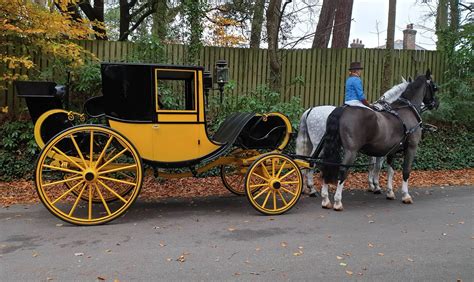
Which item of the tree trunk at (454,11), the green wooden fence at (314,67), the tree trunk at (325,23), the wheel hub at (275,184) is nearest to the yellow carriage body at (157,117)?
the wheel hub at (275,184)

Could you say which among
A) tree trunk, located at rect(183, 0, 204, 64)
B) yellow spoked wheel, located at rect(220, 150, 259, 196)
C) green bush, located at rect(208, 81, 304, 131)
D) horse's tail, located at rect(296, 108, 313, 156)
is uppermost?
tree trunk, located at rect(183, 0, 204, 64)

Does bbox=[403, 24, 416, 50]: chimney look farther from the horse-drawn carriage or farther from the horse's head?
the horse-drawn carriage

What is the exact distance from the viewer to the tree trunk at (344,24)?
13.5m

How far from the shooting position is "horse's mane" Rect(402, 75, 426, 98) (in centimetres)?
725

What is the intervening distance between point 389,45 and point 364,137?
231 inches

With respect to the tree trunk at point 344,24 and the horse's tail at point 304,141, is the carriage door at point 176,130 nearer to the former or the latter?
the horse's tail at point 304,141

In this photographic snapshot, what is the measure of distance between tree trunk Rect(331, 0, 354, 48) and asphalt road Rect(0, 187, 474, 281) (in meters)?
7.98

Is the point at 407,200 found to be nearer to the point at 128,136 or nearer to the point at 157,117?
the point at 157,117


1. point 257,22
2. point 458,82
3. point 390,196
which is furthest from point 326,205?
point 257,22

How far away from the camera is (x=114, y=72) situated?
216 inches

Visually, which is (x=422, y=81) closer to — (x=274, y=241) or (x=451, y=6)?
(x=274, y=241)

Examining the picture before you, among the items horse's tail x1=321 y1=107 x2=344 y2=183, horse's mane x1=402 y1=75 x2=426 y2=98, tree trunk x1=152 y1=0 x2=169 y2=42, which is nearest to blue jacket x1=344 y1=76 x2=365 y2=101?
horse's tail x1=321 y1=107 x2=344 y2=183

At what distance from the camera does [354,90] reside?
6.97m

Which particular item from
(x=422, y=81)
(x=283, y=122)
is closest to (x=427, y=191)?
(x=422, y=81)
